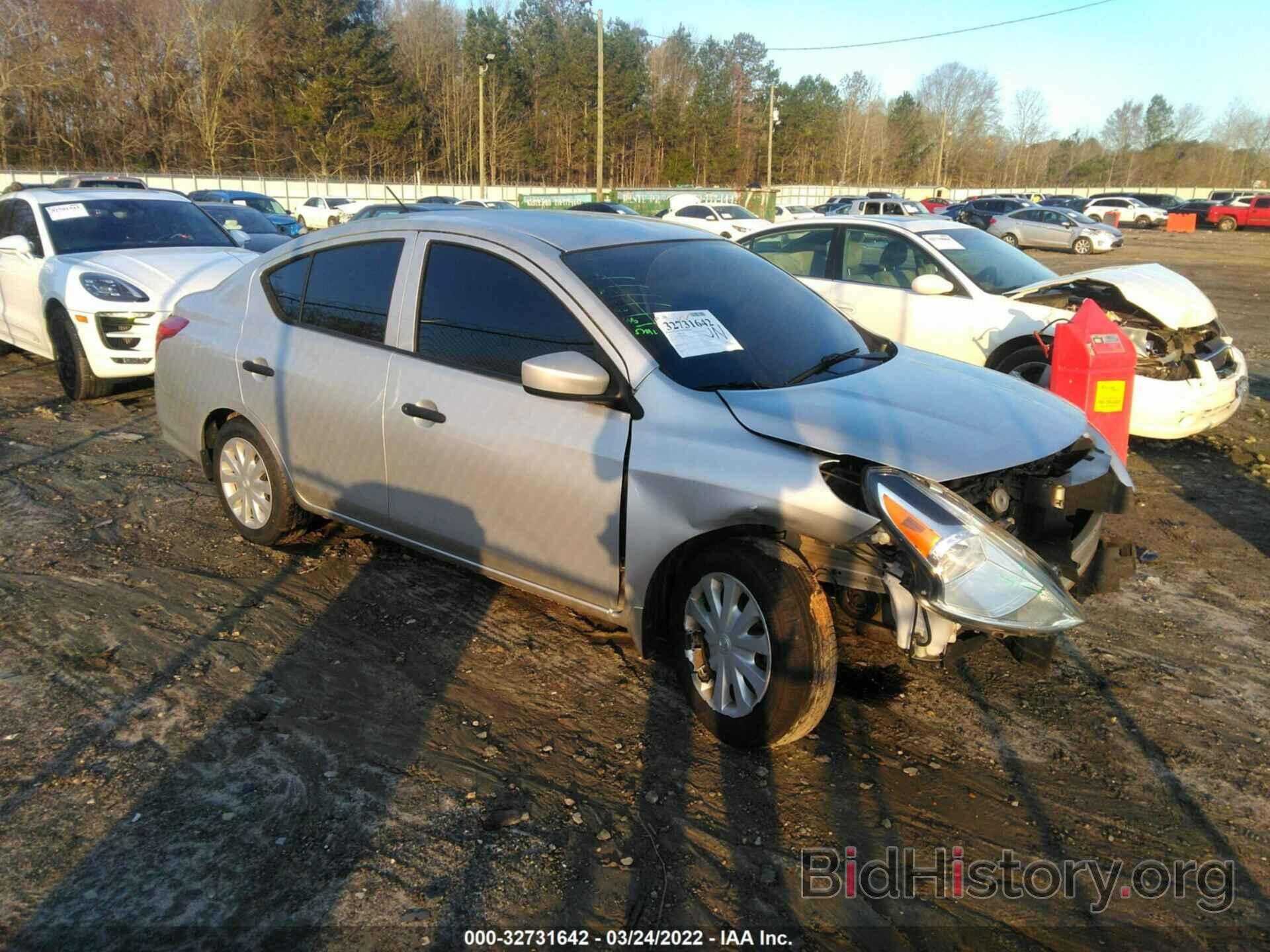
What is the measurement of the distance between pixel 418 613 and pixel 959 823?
2.56 m

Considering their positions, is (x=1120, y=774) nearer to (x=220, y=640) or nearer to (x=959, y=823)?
(x=959, y=823)

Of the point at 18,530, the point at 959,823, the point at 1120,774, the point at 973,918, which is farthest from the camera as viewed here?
the point at 18,530

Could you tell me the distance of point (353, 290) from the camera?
14.9 feet

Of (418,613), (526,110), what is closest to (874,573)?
(418,613)

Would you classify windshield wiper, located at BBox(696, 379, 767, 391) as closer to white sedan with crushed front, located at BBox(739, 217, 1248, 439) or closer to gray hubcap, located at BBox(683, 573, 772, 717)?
gray hubcap, located at BBox(683, 573, 772, 717)

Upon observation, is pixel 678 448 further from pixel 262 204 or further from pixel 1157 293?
pixel 262 204

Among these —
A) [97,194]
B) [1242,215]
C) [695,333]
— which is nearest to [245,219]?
[97,194]

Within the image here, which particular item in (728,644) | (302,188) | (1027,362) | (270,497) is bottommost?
(270,497)

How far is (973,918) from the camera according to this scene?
2604 mm

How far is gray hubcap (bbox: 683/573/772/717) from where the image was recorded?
10.6 feet

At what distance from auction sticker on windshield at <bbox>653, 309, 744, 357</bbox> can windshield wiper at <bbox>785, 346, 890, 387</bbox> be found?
0.85ft

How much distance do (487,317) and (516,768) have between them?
6.02 feet

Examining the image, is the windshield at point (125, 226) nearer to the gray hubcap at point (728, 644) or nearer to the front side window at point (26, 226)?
the front side window at point (26, 226)
